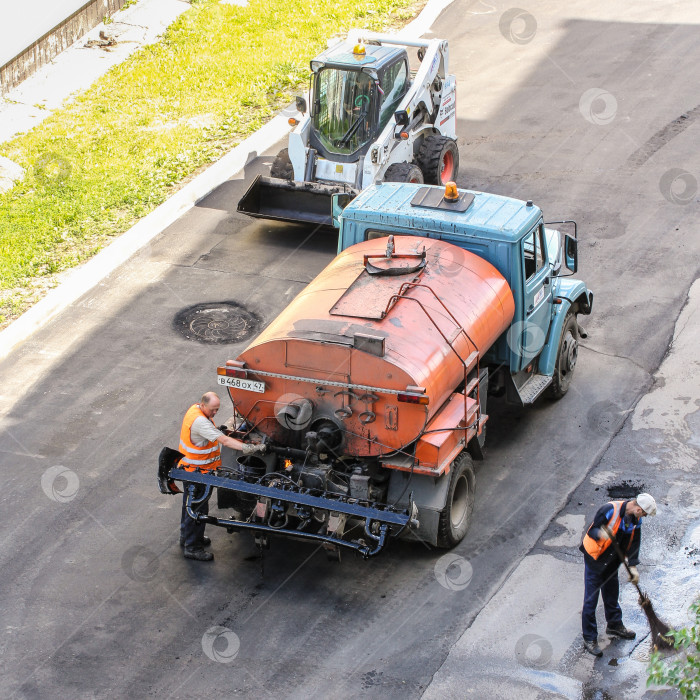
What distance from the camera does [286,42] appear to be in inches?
866

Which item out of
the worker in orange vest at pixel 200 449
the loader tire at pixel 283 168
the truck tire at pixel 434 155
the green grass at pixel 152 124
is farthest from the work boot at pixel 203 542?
the truck tire at pixel 434 155

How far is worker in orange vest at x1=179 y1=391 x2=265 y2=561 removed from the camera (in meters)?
9.45

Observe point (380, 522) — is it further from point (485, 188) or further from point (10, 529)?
point (485, 188)

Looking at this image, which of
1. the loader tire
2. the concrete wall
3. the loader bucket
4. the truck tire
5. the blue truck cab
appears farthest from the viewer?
the concrete wall

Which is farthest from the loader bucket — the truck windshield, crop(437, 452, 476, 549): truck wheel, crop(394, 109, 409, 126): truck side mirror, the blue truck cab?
crop(437, 452, 476, 549): truck wheel

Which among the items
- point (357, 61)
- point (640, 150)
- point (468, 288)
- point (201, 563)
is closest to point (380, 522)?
point (201, 563)

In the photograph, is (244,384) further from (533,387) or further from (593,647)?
(593,647)

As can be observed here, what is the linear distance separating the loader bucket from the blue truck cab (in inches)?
153

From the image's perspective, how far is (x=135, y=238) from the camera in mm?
15680

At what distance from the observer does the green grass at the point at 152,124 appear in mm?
15578

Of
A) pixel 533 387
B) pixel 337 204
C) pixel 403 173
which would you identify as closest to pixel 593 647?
pixel 533 387

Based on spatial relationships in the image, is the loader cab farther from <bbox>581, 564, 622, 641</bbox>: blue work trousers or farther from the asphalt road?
<bbox>581, 564, 622, 641</bbox>: blue work trousers

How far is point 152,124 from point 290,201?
439cm

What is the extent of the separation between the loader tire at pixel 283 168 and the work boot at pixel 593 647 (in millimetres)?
9124
